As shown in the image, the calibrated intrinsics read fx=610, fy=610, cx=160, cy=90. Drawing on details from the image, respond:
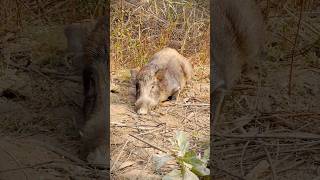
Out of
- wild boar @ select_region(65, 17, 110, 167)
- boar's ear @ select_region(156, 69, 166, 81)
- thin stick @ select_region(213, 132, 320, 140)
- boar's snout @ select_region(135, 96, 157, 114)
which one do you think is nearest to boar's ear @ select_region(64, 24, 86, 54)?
wild boar @ select_region(65, 17, 110, 167)

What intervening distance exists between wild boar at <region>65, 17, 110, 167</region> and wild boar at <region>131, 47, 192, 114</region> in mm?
1136

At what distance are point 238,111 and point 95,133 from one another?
0.68 metres

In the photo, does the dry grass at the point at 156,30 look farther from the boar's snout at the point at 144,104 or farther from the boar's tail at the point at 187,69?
the boar's snout at the point at 144,104

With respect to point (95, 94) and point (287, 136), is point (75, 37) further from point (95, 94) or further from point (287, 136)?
point (287, 136)

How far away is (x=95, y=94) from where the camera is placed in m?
2.07

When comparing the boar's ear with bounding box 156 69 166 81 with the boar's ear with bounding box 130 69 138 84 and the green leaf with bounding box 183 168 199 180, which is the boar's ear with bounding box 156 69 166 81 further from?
the green leaf with bounding box 183 168 199 180

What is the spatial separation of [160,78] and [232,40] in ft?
4.71

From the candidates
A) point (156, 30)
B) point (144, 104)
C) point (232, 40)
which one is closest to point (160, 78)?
point (144, 104)

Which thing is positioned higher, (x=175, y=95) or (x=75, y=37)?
(x=75, y=37)

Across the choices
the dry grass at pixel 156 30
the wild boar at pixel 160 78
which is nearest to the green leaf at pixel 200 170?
the wild boar at pixel 160 78

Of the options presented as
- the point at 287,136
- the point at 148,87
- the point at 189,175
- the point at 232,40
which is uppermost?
the point at 232,40

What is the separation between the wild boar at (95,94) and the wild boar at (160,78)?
1.14 meters

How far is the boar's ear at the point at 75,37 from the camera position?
2047 millimetres

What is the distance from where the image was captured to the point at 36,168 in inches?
87.4
